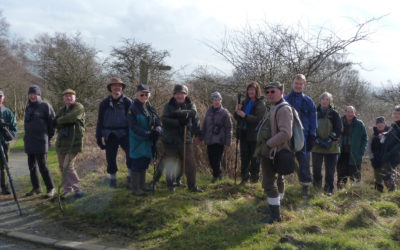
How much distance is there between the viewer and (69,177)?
6.64m

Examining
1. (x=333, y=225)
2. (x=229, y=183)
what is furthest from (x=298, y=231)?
(x=229, y=183)

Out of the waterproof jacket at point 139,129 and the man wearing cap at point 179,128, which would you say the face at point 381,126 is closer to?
the man wearing cap at point 179,128

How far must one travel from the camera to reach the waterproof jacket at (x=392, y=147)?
7.50m

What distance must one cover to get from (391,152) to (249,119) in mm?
3416

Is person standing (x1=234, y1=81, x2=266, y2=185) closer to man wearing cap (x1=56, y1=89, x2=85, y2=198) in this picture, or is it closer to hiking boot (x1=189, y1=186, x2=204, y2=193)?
hiking boot (x1=189, y1=186, x2=204, y2=193)

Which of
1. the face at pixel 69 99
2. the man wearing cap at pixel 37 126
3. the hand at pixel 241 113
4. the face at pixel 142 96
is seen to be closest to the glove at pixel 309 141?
the hand at pixel 241 113

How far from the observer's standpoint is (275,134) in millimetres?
4953

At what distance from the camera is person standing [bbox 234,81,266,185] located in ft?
21.8

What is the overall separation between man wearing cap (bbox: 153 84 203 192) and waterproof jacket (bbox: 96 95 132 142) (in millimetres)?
793

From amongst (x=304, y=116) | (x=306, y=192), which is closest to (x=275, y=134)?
(x=304, y=116)

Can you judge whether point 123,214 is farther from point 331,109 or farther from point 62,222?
point 331,109

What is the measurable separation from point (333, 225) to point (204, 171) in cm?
470

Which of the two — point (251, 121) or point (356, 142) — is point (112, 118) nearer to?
point (251, 121)

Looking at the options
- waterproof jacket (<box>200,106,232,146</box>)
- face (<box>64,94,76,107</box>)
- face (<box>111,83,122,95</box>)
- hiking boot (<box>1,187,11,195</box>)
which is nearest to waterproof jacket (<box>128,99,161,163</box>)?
face (<box>111,83,122,95</box>)
